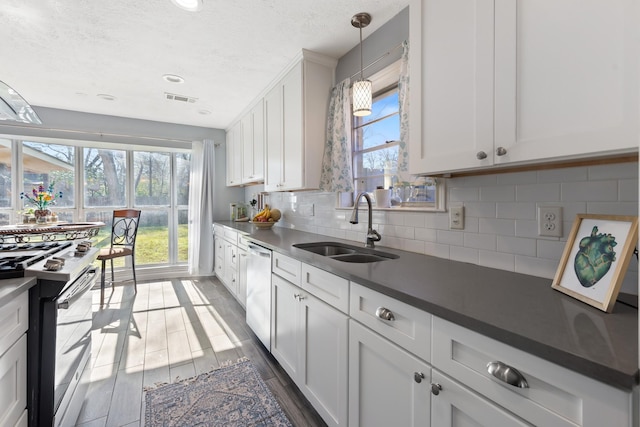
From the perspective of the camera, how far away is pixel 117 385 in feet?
6.06

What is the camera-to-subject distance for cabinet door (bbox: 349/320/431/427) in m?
0.93

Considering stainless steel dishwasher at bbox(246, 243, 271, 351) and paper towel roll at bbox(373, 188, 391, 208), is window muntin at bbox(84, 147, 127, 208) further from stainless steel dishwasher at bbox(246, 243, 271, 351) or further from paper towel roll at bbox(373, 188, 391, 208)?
paper towel roll at bbox(373, 188, 391, 208)

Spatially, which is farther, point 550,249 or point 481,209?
point 481,209

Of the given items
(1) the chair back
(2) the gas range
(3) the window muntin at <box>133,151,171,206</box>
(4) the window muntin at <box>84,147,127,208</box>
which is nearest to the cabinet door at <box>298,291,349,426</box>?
(2) the gas range

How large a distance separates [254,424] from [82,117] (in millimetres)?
4207

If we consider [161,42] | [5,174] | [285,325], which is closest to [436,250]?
[285,325]

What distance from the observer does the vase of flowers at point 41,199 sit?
3252 millimetres

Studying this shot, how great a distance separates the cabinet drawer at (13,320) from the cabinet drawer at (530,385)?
1363 millimetres

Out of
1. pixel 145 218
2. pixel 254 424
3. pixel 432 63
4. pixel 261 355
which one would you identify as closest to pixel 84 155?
pixel 145 218

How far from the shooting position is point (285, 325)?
182 centimetres

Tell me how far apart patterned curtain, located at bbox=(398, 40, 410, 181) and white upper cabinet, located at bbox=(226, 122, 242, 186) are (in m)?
2.66

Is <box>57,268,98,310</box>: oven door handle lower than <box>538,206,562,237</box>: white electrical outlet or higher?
lower

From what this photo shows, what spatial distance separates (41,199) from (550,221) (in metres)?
4.68

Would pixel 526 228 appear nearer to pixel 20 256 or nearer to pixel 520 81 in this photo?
pixel 520 81
